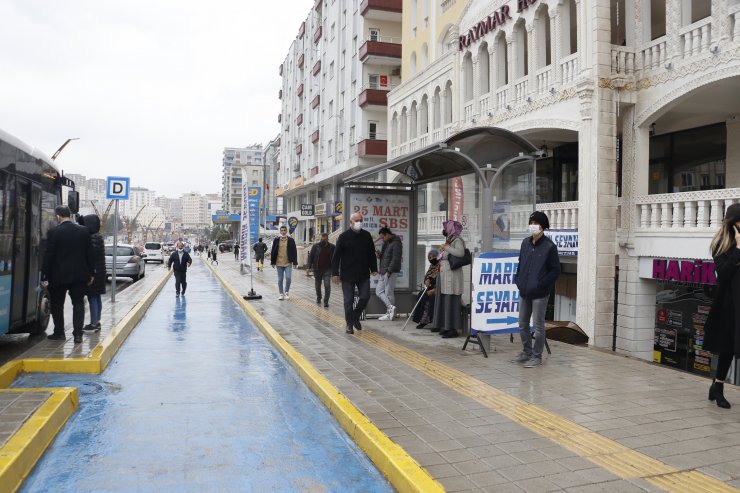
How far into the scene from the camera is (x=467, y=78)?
701 inches

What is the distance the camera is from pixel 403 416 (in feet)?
16.7

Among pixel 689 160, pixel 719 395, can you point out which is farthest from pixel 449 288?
pixel 689 160

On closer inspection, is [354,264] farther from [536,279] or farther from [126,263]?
[126,263]

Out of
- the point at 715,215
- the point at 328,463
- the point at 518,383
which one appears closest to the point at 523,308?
the point at 518,383

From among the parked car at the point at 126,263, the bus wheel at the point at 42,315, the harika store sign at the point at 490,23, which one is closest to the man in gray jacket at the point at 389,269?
the bus wheel at the point at 42,315

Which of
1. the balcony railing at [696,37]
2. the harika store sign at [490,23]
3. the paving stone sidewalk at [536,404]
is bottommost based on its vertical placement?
the paving stone sidewalk at [536,404]

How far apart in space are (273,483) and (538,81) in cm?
1271

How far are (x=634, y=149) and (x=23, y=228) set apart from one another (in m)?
11.3

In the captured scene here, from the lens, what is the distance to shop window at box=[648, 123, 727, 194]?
42.7 ft

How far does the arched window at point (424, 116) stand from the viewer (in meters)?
21.4

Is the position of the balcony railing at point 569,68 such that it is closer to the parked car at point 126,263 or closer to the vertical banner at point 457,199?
the vertical banner at point 457,199

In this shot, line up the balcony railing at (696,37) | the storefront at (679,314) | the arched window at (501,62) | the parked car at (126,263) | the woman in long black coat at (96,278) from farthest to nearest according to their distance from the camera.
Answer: the parked car at (126,263)
the arched window at (501,62)
the storefront at (679,314)
the balcony railing at (696,37)
the woman in long black coat at (96,278)

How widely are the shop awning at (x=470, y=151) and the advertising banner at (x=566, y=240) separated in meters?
3.85

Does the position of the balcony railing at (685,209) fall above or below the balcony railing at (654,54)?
below
